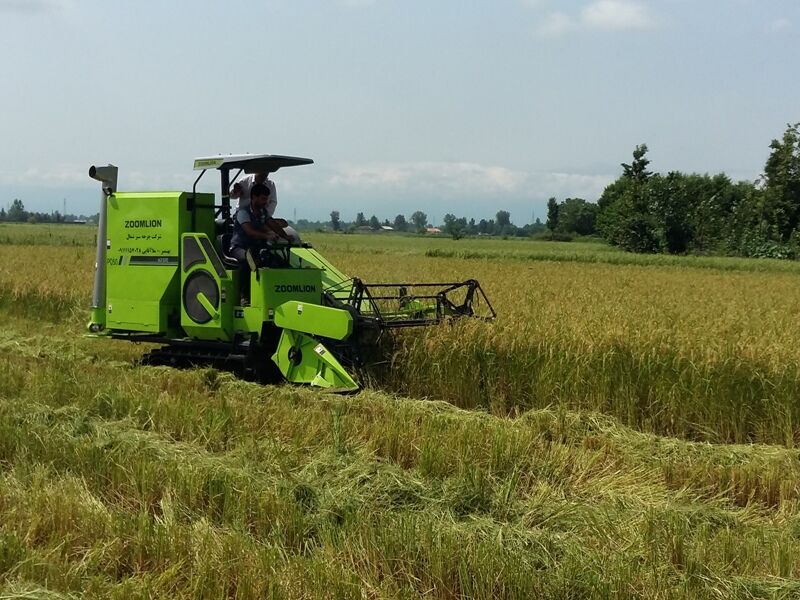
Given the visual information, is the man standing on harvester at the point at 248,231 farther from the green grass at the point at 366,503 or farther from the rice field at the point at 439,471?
the green grass at the point at 366,503

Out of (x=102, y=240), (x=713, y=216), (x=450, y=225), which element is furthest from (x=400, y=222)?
(x=102, y=240)

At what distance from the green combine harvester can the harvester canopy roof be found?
13 millimetres

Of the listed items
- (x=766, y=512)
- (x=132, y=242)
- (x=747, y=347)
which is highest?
(x=132, y=242)

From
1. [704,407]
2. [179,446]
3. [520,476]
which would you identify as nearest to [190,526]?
[179,446]

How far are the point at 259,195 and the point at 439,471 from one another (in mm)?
4462

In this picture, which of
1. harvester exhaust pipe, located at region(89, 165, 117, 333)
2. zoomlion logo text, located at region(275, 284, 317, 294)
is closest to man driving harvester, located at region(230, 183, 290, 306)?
zoomlion logo text, located at region(275, 284, 317, 294)

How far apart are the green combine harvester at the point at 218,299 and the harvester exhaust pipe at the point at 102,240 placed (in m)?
0.01

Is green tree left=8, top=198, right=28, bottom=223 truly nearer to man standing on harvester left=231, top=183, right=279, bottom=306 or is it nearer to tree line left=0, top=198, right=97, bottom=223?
tree line left=0, top=198, right=97, bottom=223

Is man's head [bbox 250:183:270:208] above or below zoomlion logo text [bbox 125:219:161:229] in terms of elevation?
above

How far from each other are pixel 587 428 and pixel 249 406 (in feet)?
9.87

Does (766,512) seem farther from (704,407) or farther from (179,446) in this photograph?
(179,446)

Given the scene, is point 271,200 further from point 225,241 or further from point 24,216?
point 24,216

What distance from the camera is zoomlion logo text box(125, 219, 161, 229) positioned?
8.63m

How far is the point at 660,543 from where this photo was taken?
3.85 meters
